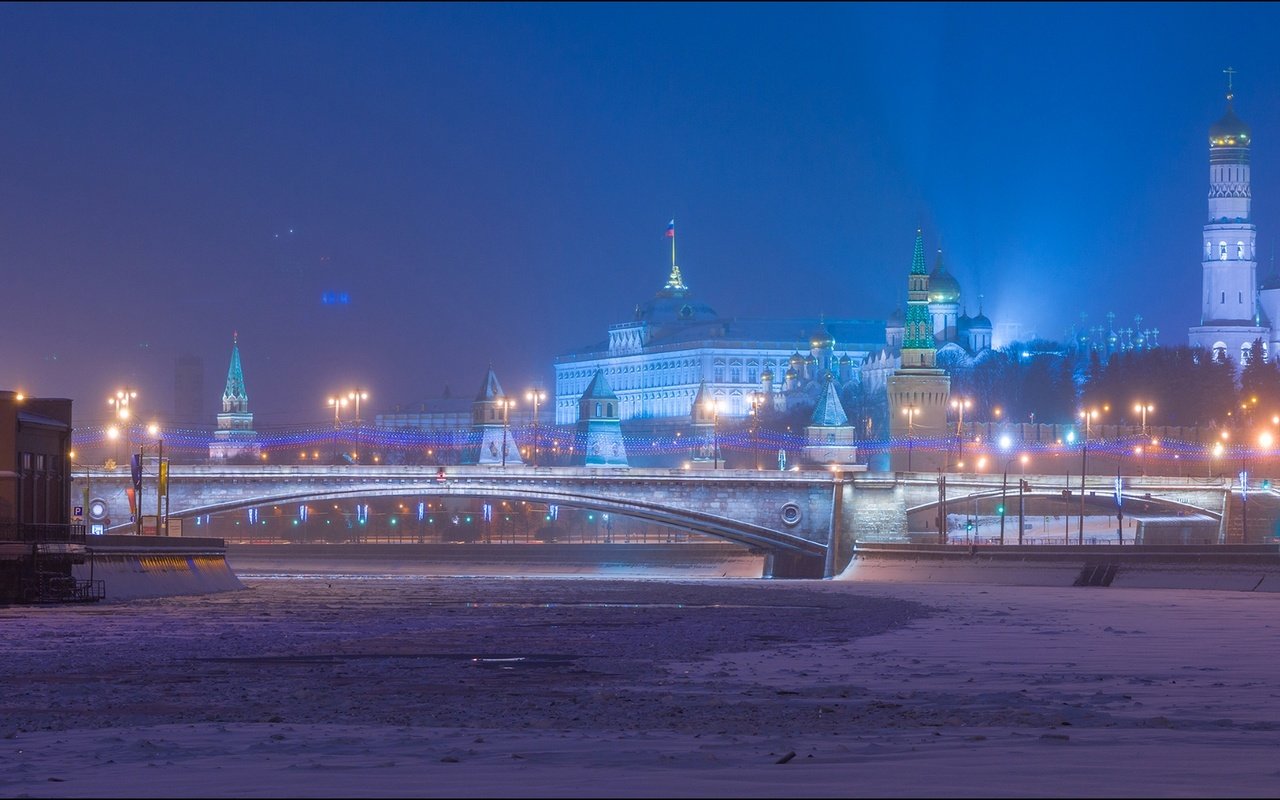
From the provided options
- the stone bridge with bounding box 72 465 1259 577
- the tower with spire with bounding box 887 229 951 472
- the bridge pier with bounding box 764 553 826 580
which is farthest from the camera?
the tower with spire with bounding box 887 229 951 472

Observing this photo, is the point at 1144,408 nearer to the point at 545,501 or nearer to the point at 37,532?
the point at 545,501

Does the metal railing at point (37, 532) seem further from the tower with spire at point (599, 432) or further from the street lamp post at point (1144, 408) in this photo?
the tower with spire at point (599, 432)

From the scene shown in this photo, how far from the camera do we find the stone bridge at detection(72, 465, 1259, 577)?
338 feet

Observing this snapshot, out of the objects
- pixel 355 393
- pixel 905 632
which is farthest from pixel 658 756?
pixel 355 393

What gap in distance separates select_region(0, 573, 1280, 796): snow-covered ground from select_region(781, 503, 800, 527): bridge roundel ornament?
58893 mm

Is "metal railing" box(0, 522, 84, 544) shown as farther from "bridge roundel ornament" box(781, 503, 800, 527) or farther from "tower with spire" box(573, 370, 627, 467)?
"tower with spire" box(573, 370, 627, 467)

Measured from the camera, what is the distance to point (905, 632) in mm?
41094

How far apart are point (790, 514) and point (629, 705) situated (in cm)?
8248

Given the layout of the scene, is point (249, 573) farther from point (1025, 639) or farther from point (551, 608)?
point (1025, 639)

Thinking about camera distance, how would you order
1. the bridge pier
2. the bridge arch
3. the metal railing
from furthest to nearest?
the bridge pier → the bridge arch → the metal railing

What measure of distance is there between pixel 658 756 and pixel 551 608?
34.2m

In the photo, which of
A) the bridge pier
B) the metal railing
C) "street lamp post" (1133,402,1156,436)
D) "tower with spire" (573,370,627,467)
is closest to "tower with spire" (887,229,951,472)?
"street lamp post" (1133,402,1156,436)

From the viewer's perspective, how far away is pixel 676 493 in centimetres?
10481

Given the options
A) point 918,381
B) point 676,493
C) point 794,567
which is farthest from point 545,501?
point 918,381
